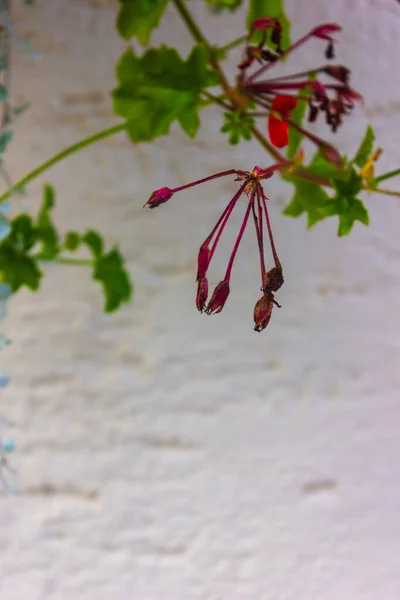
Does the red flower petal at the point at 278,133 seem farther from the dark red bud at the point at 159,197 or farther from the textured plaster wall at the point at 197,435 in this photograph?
the textured plaster wall at the point at 197,435

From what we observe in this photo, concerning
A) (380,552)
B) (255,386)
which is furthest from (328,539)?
(255,386)

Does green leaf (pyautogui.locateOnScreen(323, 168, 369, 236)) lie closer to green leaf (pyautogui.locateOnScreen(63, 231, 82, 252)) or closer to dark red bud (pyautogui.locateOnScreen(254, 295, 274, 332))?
dark red bud (pyautogui.locateOnScreen(254, 295, 274, 332))

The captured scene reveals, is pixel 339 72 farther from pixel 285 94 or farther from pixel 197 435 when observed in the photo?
pixel 197 435

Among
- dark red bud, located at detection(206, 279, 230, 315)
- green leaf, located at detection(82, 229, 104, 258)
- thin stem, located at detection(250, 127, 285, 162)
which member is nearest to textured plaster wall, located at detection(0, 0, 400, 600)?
green leaf, located at detection(82, 229, 104, 258)

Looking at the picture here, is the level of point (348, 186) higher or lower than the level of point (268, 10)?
lower

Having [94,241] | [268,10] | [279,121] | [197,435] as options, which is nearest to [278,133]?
[279,121]

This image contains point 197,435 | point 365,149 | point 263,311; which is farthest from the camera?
point 197,435

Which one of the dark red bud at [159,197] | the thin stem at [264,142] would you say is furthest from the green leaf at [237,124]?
the dark red bud at [159,197]
